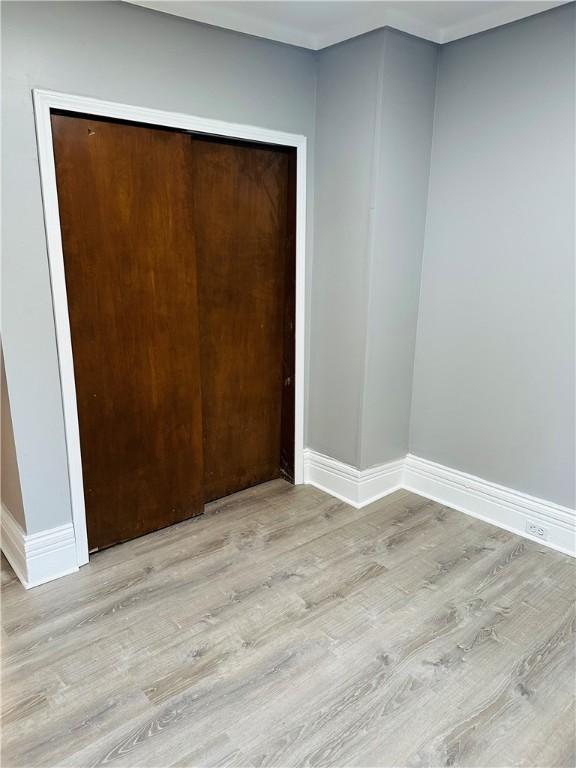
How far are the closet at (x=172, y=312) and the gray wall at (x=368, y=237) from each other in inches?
8.7

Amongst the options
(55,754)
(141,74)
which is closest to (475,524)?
(55,754)

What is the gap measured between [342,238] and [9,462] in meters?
1.93

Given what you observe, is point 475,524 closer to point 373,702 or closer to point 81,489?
point 373,702

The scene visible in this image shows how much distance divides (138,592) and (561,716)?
1617mm

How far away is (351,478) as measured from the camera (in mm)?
3025

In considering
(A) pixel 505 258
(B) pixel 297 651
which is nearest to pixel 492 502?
(A) pixel 505 258

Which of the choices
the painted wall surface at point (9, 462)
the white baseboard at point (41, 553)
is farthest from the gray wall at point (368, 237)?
the painted wall surface at point (9, 462)

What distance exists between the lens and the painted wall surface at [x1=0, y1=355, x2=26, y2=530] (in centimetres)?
217

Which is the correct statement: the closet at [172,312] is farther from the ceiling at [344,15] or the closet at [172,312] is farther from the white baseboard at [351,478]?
the ceiling at [344,15]

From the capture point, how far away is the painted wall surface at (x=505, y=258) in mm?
2387

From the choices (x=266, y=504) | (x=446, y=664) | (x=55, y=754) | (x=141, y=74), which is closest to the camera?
(x=55, y=754)

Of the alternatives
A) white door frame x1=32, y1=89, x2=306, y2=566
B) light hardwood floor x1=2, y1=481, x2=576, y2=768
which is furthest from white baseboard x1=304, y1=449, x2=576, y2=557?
white door frame x1=32, y1=89, x2=306, y2=566

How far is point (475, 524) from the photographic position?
111 inches

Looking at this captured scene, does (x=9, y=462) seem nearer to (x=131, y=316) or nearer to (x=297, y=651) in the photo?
(x=131, y=316)
